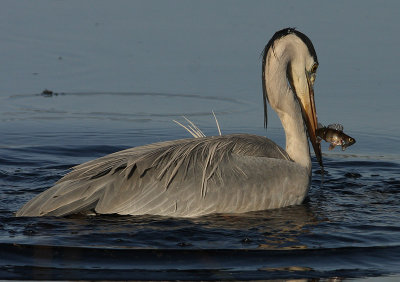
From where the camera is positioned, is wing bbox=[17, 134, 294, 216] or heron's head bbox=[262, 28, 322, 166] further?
heron's head bbox=[262, 28, 322, 166]

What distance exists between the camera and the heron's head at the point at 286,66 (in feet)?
34.3

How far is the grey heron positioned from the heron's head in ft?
0.04

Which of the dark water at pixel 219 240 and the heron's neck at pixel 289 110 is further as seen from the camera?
the heron's neck at pixel 289 110

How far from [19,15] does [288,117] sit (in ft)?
30.5

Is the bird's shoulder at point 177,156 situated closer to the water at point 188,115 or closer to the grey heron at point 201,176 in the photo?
the grey heron at point 201,176

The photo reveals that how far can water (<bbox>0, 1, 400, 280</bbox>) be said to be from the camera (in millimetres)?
8062

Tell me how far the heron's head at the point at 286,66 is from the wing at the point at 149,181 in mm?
1025

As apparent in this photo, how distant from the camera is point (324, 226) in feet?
29.9

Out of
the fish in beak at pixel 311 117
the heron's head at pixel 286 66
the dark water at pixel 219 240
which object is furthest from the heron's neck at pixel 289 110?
the dark water at pixel 219 240

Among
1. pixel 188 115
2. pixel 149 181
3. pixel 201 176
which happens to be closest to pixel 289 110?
pixel 201 176

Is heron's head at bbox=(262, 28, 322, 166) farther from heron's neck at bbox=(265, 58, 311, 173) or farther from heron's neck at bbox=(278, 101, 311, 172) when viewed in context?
heron's neck at bbox=(278, 101, 311, 172)

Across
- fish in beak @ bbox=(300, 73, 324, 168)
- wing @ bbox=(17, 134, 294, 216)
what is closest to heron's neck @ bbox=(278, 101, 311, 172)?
fish in beak @ bbox=(300, 73, 324, 168)

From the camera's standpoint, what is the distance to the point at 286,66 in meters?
10.5

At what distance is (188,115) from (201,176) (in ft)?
13.3
